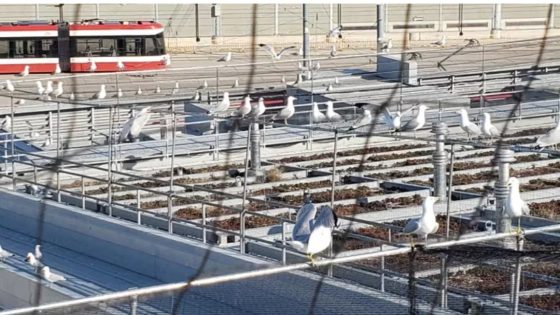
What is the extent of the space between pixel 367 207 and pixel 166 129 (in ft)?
10.6

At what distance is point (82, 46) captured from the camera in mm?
23250

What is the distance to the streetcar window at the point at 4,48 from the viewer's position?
22688 millimetres

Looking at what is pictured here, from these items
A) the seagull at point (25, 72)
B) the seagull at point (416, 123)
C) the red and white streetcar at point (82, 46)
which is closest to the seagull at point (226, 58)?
the red and white streetcar at point (82, 46)

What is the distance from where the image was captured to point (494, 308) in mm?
4938

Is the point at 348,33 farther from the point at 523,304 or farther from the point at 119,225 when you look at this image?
the point at 523,304

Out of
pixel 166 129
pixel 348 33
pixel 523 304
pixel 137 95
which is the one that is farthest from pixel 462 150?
pixel 348 33

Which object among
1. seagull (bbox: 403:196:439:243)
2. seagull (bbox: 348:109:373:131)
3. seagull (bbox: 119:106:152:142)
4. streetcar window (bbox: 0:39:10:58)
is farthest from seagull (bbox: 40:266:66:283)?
streetcar window (bbox: 0:39:10:58)

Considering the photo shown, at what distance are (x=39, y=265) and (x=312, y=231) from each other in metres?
1.87

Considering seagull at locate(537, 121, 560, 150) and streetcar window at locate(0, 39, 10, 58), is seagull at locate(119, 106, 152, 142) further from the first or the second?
streetcar window at locate(0, 39, 10, 58)

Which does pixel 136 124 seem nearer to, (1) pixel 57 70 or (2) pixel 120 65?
(1) pixel 57 70

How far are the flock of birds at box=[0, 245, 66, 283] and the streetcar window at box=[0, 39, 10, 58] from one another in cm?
1562

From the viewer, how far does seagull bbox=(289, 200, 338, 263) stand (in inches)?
216

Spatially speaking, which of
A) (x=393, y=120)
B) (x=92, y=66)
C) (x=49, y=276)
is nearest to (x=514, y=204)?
(x=49, y=276)

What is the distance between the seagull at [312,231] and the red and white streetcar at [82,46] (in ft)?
54.5
